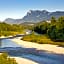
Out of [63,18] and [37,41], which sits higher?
[63,18]

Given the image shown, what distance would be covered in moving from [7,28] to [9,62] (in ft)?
475

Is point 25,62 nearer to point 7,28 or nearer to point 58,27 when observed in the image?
point 58,27

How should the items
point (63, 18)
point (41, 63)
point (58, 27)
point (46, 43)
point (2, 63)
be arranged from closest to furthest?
1. point (2, 63)
2. point (41, 63)
3. point (46, 43)
4. point (58, 27)
5. point (63, 18)

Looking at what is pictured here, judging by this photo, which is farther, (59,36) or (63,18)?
(63,18)

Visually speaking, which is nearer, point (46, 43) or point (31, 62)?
point (31, 62)

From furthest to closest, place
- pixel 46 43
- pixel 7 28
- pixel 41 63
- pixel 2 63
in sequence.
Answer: pixel 7 28 < pixel 46 43 < pixel 41 63 < pixel 2 63

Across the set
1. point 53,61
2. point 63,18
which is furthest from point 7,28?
point 53,61

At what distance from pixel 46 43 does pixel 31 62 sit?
33.8 meters

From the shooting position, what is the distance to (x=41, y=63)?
42.2 m

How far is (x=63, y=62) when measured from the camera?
141 ft

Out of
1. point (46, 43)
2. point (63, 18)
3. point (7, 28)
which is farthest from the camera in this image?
point (7, 28)

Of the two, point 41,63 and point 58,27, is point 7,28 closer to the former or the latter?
point 58,27

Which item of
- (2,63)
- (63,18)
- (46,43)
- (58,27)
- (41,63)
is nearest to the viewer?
(2,63)

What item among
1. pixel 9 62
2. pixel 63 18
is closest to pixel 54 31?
pixel 63 18
